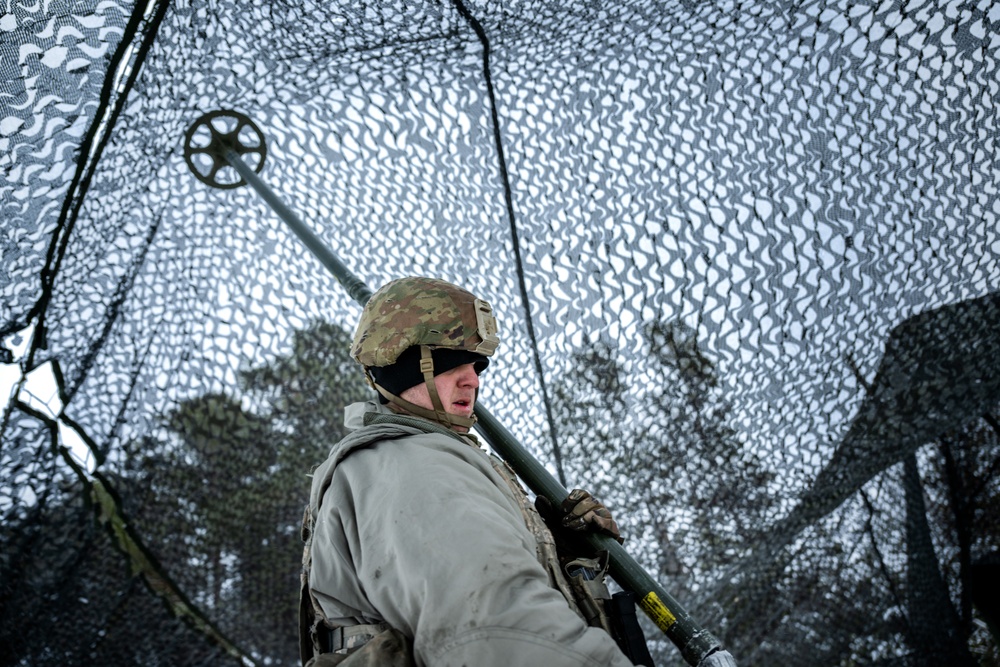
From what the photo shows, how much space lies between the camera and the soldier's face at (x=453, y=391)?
1.71 meters

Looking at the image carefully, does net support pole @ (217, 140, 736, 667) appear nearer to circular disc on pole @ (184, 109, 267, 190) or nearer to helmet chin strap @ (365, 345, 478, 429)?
helmet chin strap @ (365, 345, 478, 429)

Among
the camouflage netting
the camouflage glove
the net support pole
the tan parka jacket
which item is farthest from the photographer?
the camouflage netting

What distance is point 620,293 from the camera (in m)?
3.24

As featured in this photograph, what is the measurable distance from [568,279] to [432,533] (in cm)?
218

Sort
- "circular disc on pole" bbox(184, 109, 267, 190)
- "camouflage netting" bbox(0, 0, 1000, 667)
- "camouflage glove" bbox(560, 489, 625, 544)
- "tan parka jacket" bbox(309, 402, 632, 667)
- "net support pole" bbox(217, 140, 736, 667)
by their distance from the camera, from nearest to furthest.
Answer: "tan parka jacket" bbox(309, 402, 632, 667) → "net support pole" bbox(217, 140, 736, 667) → "camouflage glove" bbox(560, 489, 625, 544) → "camouflage netting" bbox(0, 0, 1000, 667) → "circular disc on pole" bbox(184, 109, 267, 190)

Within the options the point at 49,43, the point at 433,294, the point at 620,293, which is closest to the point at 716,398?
the point at 620,293

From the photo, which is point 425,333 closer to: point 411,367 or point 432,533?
point 411,367

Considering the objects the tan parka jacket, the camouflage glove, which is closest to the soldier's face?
the tan parka jacket

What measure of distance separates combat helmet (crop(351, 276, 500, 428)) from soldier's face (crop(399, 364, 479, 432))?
0.7 inches

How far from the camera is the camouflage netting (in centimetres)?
277

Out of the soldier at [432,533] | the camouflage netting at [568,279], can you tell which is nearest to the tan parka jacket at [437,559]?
the soldier at [432,533]

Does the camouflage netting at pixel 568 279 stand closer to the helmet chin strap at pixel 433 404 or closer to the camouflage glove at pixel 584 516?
the camouflage glove at pixel 584 516

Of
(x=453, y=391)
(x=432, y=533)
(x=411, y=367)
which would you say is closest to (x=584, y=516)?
(x=453, y=391)

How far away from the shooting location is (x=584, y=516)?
1.87 metres
